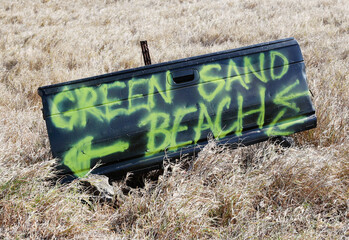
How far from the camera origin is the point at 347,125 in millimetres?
3631

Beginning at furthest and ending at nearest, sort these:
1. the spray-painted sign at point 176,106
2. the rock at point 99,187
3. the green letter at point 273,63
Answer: the green letter at point 273,63 < the spray-painted sign at point 176,106 < the rock at point 99,187

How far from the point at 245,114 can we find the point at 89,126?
1.59 metres

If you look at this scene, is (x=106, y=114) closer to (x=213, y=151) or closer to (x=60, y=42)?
(x=213, y=151)

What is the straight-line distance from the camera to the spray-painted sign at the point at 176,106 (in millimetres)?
2809

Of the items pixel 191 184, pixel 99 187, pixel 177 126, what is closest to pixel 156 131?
pixel 177 126

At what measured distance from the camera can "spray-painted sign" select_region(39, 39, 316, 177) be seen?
2.81m

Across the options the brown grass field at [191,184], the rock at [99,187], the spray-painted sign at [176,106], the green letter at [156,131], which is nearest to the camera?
the brown grass field at [191,184]

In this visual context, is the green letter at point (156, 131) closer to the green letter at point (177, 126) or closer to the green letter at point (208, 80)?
the green letter at point (177, 126)

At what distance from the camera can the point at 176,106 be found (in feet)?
9.76

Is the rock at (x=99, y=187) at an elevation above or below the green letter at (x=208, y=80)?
below

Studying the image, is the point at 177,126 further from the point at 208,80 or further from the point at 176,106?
the point at 208,80

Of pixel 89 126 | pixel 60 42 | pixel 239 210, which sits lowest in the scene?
pixel 239 210

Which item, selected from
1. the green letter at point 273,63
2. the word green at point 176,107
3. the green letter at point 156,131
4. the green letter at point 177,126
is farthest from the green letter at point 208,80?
the green letter at point 273,63

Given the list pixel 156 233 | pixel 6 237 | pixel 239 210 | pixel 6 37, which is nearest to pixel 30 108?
pixel 6 237
